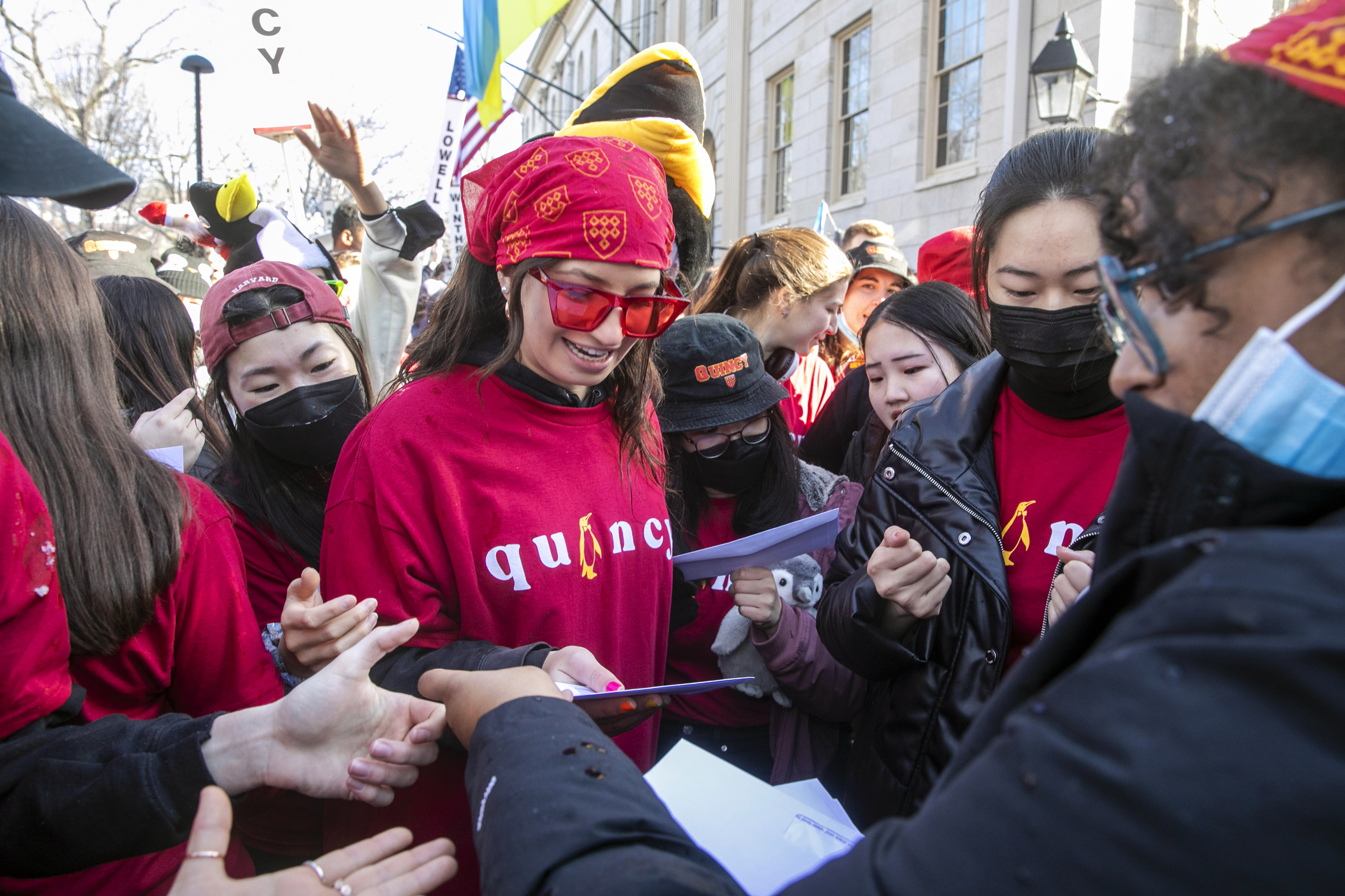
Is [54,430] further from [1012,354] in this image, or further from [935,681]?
[1012,354]

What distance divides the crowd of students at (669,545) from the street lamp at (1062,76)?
493 cm

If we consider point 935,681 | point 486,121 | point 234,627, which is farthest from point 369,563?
point 486,121

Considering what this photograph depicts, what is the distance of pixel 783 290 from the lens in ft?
12.4

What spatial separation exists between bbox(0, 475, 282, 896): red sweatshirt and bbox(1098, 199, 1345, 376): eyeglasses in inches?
66.5

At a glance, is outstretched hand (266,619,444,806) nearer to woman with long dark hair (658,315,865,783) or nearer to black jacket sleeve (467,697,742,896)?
black jacket sleeve (467,697,742,896)

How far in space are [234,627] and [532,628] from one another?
622mm

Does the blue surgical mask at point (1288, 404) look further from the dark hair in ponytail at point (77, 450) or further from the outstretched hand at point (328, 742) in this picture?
the dark hair in ponytail at point (77, 450)

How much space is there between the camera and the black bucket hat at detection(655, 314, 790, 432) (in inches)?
102

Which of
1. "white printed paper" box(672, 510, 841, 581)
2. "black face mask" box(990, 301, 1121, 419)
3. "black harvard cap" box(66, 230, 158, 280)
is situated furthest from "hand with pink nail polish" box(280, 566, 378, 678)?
"black harvard cap" box(66, 230, 158, 280)

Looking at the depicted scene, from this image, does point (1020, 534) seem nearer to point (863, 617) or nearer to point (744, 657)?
point (863, 617)

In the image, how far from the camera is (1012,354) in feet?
6.40

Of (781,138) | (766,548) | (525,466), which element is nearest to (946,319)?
(766,548)

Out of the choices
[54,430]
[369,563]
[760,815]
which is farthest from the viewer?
[369,563]

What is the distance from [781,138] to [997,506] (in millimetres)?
15760
